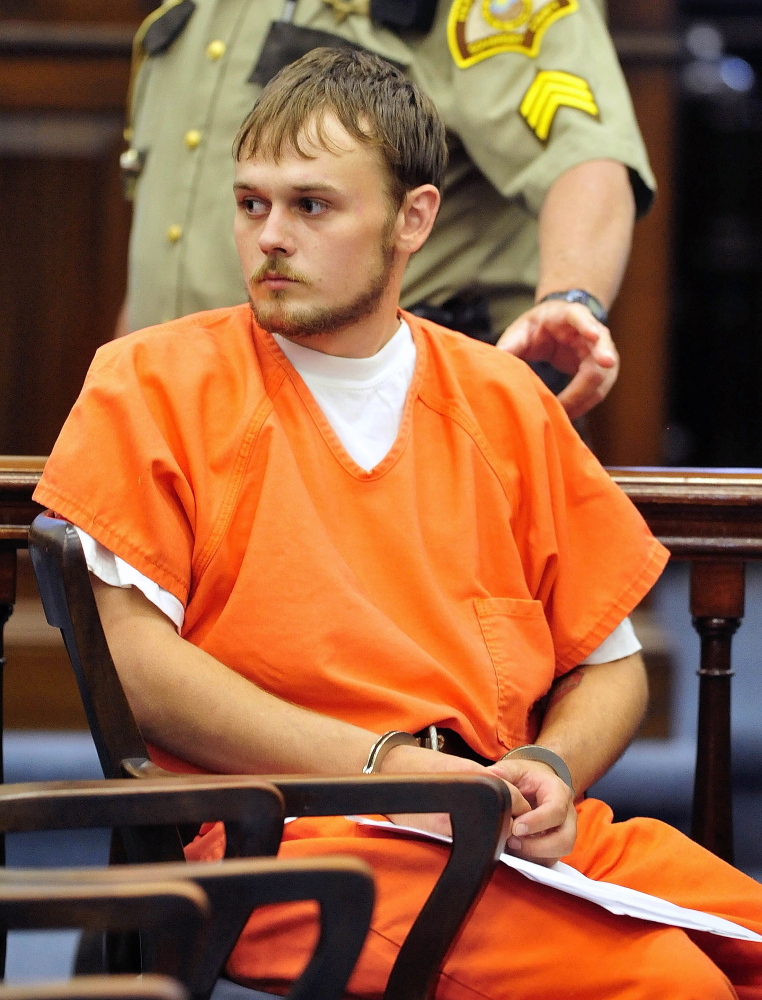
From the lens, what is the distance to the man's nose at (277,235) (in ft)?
3.92

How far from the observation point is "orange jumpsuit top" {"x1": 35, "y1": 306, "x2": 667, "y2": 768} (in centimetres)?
116

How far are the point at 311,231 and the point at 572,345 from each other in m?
0.42

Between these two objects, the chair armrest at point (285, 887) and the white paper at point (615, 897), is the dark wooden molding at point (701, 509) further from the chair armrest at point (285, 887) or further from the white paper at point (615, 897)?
the chair armrest at point (285, 887)

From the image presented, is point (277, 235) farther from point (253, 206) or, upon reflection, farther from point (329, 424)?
point (329, 424)

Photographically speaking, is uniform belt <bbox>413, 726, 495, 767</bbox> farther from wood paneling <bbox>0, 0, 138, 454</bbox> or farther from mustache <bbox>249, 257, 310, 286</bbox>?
wood paneling <bbox>0, 0, 138, 454</bbox>

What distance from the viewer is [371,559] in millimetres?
1223

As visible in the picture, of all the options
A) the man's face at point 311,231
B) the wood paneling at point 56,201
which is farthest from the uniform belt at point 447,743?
the wood paneling at point 56,201

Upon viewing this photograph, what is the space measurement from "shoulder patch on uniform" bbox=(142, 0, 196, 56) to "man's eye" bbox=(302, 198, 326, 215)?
850 millimetres

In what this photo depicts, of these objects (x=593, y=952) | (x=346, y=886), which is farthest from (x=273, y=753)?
(x=346, y=886)

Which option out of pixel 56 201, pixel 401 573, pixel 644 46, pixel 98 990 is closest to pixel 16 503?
pixel 401 573

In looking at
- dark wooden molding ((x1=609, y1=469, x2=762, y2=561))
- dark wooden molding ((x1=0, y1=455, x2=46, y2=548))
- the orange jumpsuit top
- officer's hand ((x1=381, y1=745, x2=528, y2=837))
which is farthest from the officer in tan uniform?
officer's hand ((x1=381, y1=745, x2=528, y2=837))

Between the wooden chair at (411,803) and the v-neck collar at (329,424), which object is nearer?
the wooden chair at (411,803)

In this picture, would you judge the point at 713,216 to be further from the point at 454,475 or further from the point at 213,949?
the point at 213,949

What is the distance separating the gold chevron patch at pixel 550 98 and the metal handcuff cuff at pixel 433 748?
2.89ft
